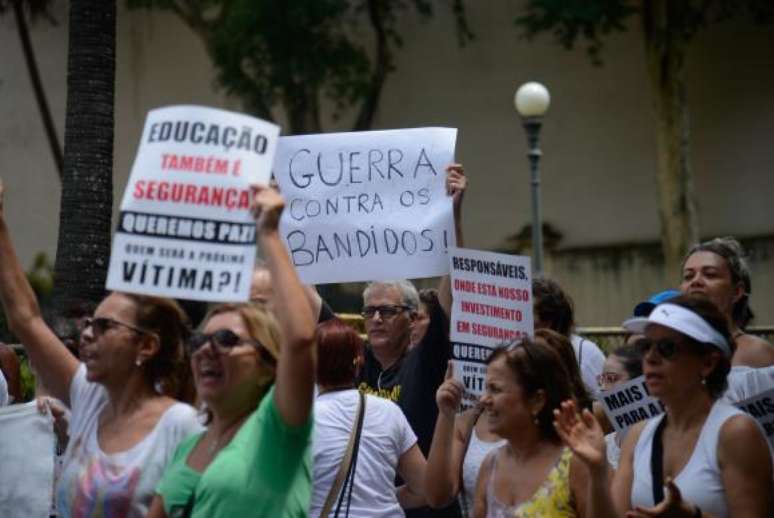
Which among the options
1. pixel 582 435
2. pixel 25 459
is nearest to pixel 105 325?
pixel 25 459

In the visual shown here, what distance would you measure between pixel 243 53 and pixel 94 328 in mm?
18277

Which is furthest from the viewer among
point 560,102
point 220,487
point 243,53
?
point 560,102

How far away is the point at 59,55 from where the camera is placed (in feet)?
88.1

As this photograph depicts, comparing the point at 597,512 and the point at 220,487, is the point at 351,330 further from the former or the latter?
the point at 220,487

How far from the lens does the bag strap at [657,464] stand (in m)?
4.80

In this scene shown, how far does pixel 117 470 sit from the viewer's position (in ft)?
14.9

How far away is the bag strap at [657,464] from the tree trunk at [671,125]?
17.0 m

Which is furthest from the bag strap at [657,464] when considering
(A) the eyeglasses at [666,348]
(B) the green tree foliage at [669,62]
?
(B) the green tree foliage at [669,62]

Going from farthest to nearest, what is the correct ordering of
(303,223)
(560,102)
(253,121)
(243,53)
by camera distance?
(560,102)
(243,53)
(303,223)
(253,121)

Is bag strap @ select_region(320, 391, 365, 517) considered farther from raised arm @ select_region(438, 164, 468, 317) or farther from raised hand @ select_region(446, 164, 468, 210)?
raised hand @ select_region(446, 164, 468, 210)

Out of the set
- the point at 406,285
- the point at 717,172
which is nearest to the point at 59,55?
the point at 717,172

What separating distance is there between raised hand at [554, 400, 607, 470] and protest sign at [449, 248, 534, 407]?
1.37 meters

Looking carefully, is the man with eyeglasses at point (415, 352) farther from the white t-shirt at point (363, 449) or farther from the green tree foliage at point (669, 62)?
the green tree foliage at point (669, 62)

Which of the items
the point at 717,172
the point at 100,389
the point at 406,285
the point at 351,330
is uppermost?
the point at 717,172
